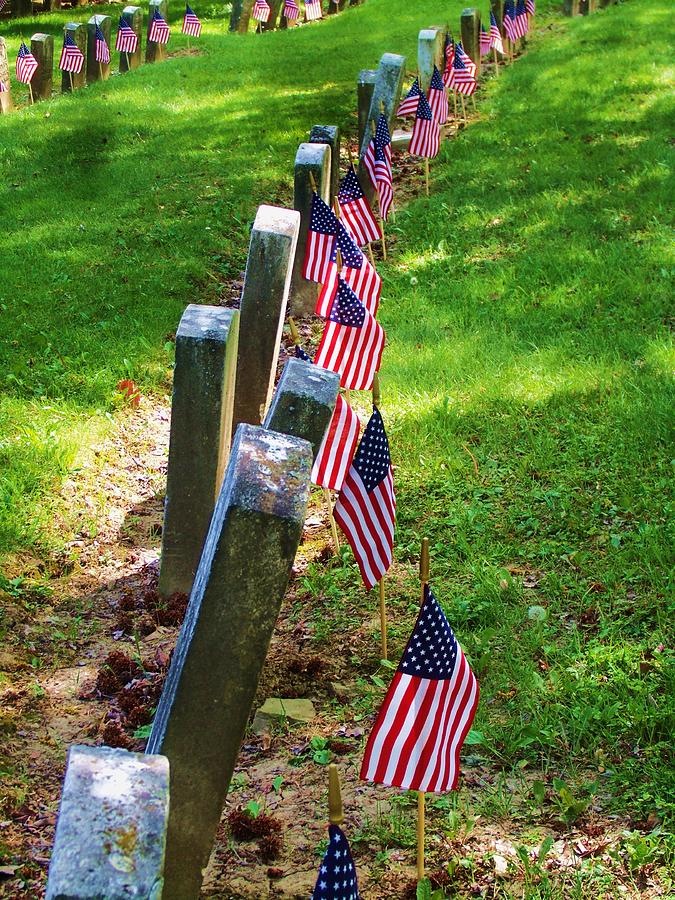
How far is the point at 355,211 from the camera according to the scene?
884 cm

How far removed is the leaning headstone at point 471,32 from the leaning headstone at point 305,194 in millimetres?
7641

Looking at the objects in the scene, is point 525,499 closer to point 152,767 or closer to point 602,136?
point 152,767

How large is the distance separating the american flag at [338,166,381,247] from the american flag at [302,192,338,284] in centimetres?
121

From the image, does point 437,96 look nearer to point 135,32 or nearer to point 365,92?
point 365,92

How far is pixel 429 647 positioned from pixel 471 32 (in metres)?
14.3

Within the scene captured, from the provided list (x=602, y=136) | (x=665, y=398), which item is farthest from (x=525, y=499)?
(x=602, y=136)

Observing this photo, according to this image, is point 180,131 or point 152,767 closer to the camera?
point 152,767

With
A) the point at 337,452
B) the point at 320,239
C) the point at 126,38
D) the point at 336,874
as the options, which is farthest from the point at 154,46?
the point at 336,874

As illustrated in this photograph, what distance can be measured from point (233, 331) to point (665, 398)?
3.10 meters

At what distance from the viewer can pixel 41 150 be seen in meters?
12.6

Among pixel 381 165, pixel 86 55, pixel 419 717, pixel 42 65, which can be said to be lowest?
pixel 419 717

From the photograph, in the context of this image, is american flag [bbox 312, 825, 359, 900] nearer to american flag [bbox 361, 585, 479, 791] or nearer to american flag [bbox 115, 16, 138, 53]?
american flag [bbox 361, 585, 479, 791]

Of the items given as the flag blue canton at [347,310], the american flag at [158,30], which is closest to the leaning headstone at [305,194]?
the flag blue canton at [347,310]

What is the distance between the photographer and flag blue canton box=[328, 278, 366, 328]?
6.04 metres
